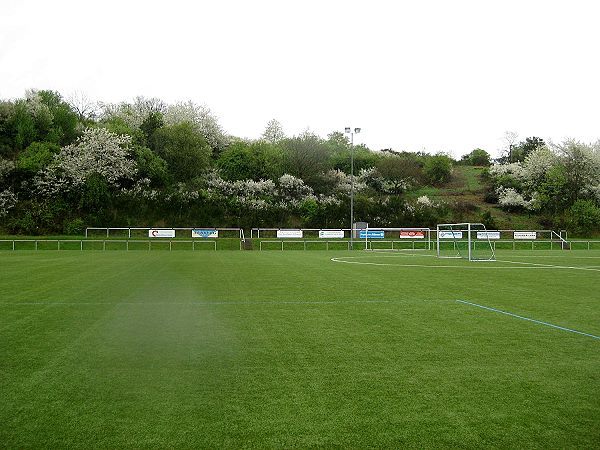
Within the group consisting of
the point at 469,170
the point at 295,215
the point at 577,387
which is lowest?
the point at 577,387

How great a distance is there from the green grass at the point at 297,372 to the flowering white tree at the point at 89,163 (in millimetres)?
44052

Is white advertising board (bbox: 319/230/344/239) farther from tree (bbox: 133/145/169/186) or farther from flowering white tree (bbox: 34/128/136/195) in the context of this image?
flowering white tree (bbox: 34/128/136/195)

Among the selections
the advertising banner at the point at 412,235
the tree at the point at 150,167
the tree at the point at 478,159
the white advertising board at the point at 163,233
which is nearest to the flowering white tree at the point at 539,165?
the advertising banner at the point at 412,235

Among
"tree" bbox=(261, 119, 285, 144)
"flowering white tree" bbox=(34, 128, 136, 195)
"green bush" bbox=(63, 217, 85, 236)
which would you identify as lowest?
"green bush" bbox=(63, 217, 85, 236)

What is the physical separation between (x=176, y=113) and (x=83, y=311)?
6566 centimetres

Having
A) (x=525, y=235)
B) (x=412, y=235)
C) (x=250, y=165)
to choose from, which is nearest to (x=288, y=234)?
(x=412, y=235)

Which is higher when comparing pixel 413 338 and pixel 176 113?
pixel 176 113

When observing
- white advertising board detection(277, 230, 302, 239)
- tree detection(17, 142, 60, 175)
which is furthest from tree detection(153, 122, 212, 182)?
white advertising board detection(277, 230, 302, 239)

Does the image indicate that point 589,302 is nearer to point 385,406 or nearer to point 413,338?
point 413,338

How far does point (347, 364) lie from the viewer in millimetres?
6008

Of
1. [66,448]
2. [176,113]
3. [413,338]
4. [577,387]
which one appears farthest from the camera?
[176,113]

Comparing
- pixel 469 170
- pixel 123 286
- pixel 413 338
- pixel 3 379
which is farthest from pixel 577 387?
pixel 469 170

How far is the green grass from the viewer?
4.00 meters

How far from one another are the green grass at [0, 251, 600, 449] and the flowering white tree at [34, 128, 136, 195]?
4405cm
